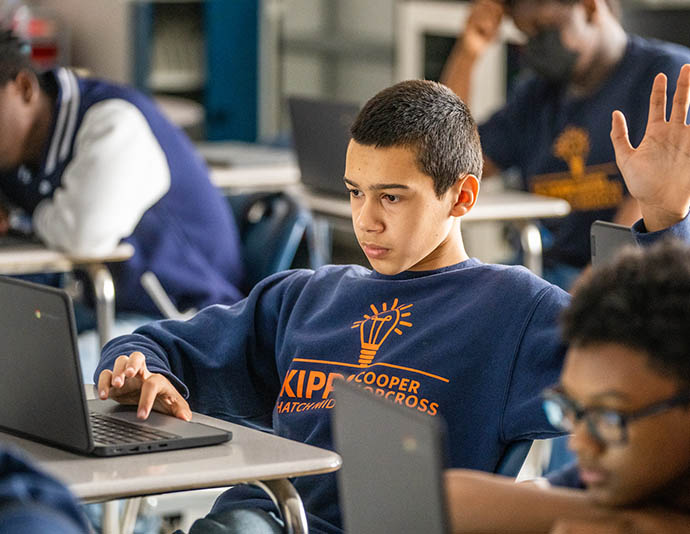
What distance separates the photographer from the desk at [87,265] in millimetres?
3090

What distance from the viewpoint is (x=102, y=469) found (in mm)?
1515

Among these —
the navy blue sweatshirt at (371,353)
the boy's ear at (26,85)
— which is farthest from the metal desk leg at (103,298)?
the navy blue sweatshirt at (371,353)

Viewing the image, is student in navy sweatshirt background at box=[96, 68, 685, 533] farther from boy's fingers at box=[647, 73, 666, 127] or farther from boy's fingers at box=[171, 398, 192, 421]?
boy's fingers at box=[647, 73, 666, 127]

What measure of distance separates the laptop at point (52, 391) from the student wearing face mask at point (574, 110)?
1.97m

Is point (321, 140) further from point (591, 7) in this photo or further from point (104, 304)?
point (104, 304)

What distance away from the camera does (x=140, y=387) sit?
180 cm

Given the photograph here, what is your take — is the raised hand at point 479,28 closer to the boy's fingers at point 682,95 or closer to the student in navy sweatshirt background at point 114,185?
the student in navy sweatshirt background at point 114,185

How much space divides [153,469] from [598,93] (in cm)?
241

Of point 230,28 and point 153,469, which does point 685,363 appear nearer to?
point 153,469

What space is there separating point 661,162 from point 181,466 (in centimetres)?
76

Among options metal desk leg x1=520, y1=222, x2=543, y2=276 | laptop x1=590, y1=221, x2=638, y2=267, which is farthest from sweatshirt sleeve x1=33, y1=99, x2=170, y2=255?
laptop x1=590, y1=221, x2=638, y2=267

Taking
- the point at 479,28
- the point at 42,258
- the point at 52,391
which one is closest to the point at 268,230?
the point at 42,258

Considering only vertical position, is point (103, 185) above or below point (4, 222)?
above

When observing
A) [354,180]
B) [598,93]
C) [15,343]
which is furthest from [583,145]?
[15,343]
